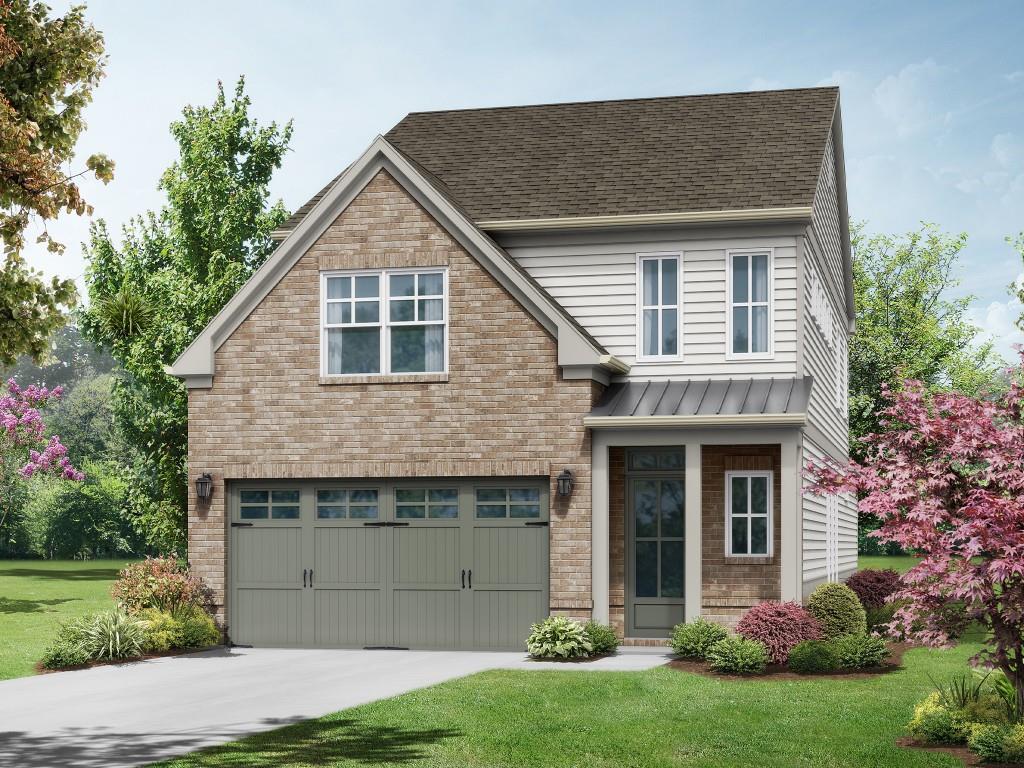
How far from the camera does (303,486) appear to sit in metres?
22.4

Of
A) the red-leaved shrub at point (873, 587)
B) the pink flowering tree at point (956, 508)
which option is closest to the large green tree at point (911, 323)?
the red-leaved shrub at point (873, 587)

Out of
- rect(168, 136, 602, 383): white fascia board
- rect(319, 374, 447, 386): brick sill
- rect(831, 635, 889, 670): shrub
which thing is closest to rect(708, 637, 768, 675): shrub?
rect(831, 635, 889, 670): shrub

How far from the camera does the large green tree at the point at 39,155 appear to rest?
1402 centimetres

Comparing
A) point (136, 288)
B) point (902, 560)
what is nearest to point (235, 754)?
point (136, 288)

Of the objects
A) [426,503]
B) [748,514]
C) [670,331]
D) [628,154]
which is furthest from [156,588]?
[628,154]

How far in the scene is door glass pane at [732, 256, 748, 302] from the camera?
2247 cm

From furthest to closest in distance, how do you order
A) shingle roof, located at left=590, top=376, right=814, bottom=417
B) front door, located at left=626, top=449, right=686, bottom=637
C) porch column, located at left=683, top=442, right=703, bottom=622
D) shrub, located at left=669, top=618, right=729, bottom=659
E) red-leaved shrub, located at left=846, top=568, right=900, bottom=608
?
red-leaved shrub, located at left=846, top=568, right=900, bottom=608 < front door, located at left=626, top=449, right=686, bottom=637 < shingle roof, located at left=590, top=376, right=814, bottom=417 < porch column, located at left=683, top=442, right=703, bottom=622 < shrub, located at left=669, top=618, right=729, bottom=659

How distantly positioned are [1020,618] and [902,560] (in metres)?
51.7

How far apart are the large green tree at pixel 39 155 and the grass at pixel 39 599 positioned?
21.0 feet

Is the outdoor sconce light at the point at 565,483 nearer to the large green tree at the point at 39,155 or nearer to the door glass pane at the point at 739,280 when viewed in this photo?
the door glass pane at the point at 739,280

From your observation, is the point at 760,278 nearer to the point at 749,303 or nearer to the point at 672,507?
the point at 749,303

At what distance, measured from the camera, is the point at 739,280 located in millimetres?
22500

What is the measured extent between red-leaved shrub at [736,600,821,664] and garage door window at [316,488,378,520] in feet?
21.0

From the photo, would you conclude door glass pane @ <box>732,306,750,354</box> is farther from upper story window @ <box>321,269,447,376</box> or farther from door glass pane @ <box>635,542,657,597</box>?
upper story window @ <box>321,269,447,376</box>
